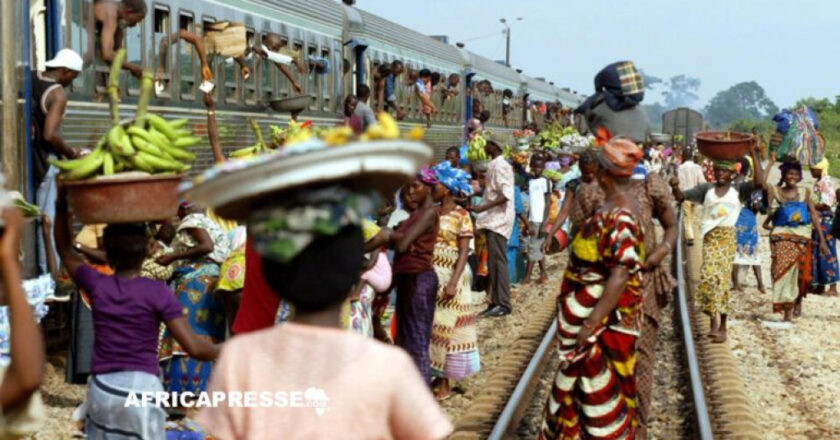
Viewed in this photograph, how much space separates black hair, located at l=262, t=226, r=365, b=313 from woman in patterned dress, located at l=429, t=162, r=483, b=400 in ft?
20.9

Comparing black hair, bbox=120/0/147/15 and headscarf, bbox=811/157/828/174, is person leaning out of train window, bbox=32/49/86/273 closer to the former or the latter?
black hair, bbox=120/0/147/15

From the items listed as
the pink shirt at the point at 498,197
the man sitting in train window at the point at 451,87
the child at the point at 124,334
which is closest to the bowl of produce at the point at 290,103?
the pink shirt at the point at 498,197

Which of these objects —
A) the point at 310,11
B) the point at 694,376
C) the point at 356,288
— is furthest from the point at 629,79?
the point at 310,11

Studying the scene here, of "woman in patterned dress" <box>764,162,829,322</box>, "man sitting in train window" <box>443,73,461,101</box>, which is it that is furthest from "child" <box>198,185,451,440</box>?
"man sitting in train window" <box>443,73,461,101</box>

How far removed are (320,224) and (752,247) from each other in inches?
539

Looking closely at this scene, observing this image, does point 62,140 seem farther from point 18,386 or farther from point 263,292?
point 18,386

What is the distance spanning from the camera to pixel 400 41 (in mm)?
23594

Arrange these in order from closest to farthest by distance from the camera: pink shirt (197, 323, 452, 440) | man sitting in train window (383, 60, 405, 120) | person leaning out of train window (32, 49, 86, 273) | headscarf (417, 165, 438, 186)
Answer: pink shirt (197, 323, 452, 440) < headscarf (417, 165, 438, 186) < person leaning out of train window (32, 49, 86, 273) < man sitting in train window (383, 60, 405, 120)

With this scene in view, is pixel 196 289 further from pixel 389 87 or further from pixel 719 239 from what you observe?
pixel 389 87

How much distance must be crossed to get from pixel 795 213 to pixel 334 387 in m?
11.5

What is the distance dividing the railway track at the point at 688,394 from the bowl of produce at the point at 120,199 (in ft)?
11.9

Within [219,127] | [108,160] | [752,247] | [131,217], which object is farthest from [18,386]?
[752,247]

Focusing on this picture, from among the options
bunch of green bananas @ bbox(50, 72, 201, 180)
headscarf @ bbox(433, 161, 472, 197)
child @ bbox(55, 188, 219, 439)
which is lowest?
child @ bbox(55, 188, 219, 439)

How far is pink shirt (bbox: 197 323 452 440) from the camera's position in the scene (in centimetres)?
302
